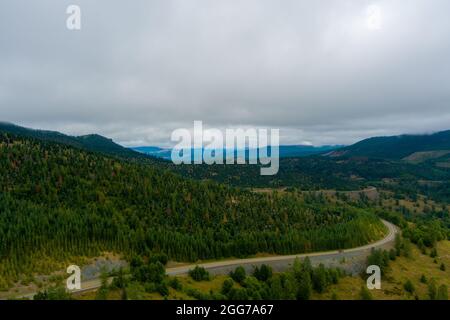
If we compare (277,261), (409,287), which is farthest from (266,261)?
(409,287)

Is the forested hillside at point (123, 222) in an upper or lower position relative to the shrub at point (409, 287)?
upper

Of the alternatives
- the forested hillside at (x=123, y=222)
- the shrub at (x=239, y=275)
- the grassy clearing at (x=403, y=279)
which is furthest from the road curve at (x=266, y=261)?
the grassy clearing at (x=403, y=279)

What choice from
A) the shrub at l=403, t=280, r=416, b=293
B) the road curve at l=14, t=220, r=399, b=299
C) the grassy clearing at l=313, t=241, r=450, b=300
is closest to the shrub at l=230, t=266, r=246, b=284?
the road curve at l=14, t=220, r=399, b=299

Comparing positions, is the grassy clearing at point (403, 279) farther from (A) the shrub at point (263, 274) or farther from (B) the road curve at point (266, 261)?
(A) the shrub at point (263, 274)

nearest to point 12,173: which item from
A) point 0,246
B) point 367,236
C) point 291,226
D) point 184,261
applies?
point 0,246

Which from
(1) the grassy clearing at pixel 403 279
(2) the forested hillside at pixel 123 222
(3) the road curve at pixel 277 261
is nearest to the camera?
(1) the grassy clearing at pixel 403 279

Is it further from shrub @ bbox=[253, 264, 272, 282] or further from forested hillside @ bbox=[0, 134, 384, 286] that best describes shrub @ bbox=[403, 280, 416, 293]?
shrub @ bbox=[253, 264, 272, 282]

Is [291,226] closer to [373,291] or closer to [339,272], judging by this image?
[339,272]

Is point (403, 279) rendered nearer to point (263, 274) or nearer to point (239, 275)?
point (263, 274)
